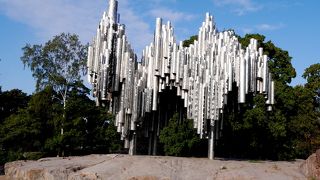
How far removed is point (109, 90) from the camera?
25234mm

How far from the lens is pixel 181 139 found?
37406 mm

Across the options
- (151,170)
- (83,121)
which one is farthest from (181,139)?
(151,170)

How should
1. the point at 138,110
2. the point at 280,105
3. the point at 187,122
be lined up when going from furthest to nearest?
1. the point at 280,105
2. the point at 187,122
3. the point at 138,110

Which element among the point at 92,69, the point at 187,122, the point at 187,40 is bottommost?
the point at 187,122

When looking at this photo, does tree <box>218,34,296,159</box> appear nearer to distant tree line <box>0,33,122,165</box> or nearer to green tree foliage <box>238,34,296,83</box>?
green tree foliage <box>238,34,296,83</box>

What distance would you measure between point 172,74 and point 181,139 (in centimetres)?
1395

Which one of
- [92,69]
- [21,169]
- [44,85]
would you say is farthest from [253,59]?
[44,85]

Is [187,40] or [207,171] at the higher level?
[187,40]

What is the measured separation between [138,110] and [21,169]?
21.8 ft

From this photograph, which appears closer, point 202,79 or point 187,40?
point 202,79

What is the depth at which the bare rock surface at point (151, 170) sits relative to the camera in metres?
19.9

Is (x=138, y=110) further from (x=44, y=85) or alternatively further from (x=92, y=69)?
(x=44, y=85)

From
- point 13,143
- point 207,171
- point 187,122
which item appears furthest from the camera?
point 13,143

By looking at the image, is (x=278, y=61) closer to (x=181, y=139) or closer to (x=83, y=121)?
(x=181, y=139)
